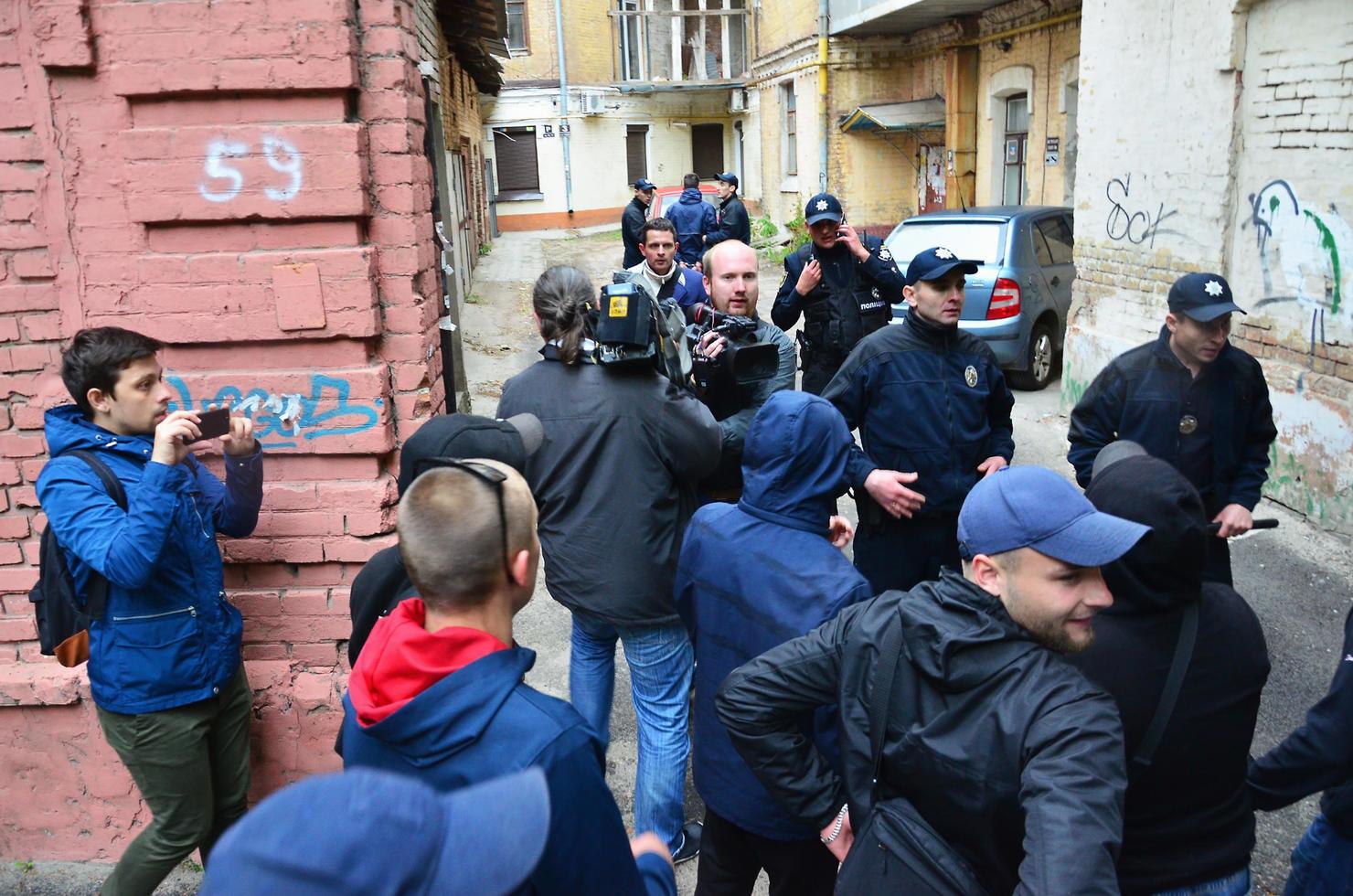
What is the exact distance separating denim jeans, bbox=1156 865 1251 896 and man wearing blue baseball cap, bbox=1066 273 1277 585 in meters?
1.92

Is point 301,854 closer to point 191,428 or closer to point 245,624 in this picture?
point 191,428

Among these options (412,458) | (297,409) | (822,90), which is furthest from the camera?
(822,90)

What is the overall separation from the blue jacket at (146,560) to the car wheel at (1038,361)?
316 inches

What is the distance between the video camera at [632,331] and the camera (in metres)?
3.10

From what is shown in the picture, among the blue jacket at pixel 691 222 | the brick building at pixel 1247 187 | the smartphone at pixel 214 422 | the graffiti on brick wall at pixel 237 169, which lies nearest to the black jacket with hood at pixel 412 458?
the smartphone at pixel 214 422

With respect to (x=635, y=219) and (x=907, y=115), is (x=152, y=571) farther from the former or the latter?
(x=907, y=115)

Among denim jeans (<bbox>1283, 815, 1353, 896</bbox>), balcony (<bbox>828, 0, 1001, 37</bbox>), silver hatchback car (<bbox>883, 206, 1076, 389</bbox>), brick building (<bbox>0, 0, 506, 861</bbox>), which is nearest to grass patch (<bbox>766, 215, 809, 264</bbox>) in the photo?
balcony (<bbox>828, 0, 1001, 37</bbox>)

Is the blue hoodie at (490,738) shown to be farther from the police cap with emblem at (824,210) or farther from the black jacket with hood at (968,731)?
the police cap with emblem at (824,210)

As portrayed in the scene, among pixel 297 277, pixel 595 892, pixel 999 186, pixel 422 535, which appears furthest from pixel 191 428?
pixel 999 186

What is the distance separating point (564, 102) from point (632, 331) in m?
26.0

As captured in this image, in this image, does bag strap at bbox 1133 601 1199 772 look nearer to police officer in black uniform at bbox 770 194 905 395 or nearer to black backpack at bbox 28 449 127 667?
black backpack at bbox 28 449 127 667

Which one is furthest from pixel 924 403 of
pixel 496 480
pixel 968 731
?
pixel 496 480

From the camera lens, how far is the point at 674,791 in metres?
3.39

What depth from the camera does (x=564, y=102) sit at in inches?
1078
